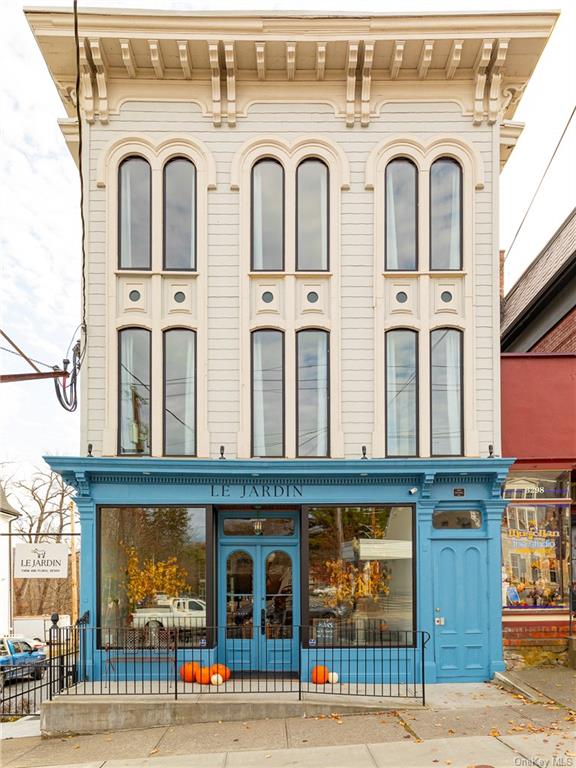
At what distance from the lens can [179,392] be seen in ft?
41.1

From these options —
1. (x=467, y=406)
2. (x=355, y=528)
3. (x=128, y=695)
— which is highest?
(x=467, y=406)

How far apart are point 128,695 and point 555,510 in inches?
314

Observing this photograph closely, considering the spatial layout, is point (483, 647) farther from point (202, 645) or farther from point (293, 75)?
point (293, 75)

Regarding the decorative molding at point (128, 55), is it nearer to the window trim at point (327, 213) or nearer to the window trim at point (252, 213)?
the window trim at point (252, 213)

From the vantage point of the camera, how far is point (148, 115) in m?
12.8

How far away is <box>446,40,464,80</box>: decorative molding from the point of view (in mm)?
12180

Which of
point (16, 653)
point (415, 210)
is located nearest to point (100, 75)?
point (415, 210)

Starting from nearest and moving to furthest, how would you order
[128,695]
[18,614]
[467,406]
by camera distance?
[128,695] < [467,406] < [18,614]

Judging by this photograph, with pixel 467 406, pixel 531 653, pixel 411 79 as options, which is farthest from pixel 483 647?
pixel 411 79

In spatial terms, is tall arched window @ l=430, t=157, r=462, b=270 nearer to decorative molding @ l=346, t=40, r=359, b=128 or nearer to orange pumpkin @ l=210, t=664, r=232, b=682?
decorative molding @ l=346, t=40, r=359, b=128

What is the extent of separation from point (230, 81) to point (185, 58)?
0.86 m

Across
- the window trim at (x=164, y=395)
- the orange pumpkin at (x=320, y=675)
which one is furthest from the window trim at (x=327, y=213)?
the orange pumpkin at (x=320, y=675)

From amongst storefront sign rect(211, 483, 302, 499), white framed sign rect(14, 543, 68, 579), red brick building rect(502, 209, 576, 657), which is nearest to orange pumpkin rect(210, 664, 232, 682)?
storefront sign rect(211, 483, 302, 499)

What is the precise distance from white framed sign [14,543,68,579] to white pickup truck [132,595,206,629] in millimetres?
8835
